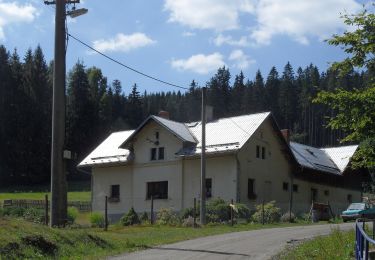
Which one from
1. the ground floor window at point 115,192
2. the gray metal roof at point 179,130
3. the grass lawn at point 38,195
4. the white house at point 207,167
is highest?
the gray metal roof at point 179,130

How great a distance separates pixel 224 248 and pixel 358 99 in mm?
5594

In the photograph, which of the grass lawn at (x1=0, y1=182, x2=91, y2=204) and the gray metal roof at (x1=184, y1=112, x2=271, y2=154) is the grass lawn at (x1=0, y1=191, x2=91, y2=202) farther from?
the gray metal roof at (x1=184, y1=112, x2=271, y2=154)

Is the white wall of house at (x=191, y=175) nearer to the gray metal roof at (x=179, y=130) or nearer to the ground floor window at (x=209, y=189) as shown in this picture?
the ground floor window at (x=209, y=189)

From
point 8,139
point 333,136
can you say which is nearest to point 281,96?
point 333,136

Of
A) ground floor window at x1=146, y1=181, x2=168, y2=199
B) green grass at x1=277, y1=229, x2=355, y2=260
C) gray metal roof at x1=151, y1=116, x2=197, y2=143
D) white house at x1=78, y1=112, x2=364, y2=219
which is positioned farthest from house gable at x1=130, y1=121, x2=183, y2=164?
green grass at x1=277, y1=229, x2=355, y2=260

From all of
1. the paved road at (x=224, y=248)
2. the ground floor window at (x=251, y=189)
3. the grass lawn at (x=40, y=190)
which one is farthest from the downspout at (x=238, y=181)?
the grass lawn at (x=40, y=190)

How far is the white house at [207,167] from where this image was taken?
1646 inches

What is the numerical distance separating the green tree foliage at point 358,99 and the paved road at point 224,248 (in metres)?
3.63

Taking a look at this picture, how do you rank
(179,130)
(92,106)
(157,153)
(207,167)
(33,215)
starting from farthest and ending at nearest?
1. (92,106)
2. (157,153)
3. (179,130)
4. (207,167)
5. (33,215)

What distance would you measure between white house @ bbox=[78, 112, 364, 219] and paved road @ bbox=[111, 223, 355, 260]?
770 inches

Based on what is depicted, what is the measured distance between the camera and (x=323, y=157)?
53844mm

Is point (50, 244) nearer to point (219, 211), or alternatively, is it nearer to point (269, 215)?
point (219, 211)

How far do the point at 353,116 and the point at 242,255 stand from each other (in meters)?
4.35

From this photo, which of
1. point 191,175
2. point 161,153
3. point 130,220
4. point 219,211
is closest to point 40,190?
point 161,153
